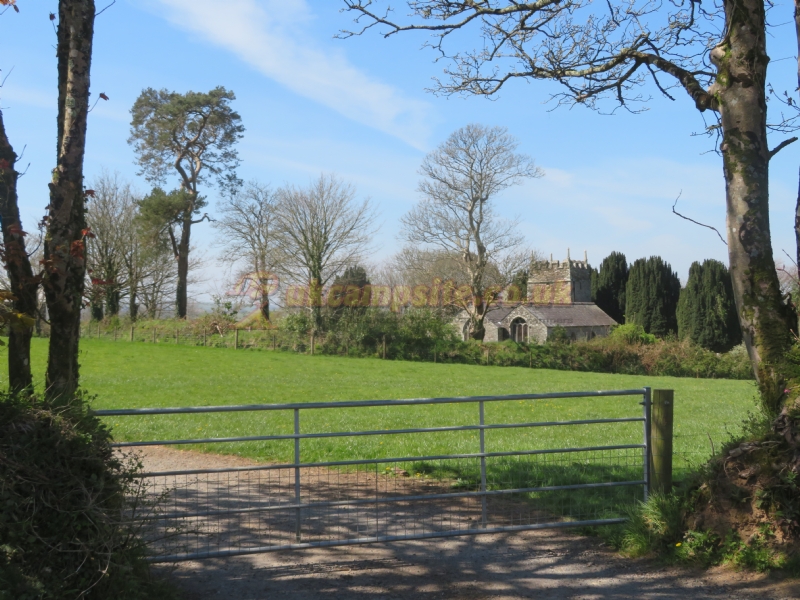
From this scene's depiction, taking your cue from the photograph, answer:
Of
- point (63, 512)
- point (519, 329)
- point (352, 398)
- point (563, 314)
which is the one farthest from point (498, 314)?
point (63, 512)

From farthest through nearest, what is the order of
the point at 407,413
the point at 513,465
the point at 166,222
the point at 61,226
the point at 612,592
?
the point at 166,222 → the point at 407,413 → the point at 513,465 → the point at 61,226 → the point at 612,592

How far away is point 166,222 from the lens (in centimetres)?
4078

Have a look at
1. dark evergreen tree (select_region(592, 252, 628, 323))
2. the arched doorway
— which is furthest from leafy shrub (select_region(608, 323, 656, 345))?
dark evergreen tree (select_region(592, 252, 628, 323))

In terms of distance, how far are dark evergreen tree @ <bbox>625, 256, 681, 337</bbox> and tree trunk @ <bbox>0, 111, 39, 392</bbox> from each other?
5361 centimetres

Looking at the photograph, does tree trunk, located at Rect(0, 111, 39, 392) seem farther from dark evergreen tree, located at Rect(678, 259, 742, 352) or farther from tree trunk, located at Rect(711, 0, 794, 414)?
dark evergreen tree, located at Rect(678, 259, 742, 352)

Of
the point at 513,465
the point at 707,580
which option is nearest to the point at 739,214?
the point at 707,580

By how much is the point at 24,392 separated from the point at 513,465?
247 inches

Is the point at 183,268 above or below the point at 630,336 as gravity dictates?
above

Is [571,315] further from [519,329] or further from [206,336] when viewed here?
[206,336]

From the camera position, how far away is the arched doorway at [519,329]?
51.8 metres

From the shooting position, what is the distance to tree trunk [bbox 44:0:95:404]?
5504mm

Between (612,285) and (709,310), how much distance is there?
1254 centimetres

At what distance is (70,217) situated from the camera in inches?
221

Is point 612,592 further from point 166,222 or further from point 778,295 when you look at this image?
point 166,222
